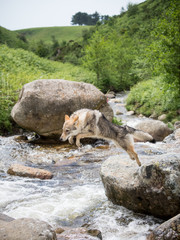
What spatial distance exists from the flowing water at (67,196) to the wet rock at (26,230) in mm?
1573

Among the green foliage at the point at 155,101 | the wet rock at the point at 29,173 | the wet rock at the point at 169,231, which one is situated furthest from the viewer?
the green foliage at the point at 155,101

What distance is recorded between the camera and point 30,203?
623 cm

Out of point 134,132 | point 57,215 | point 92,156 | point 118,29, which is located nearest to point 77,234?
point 57,215

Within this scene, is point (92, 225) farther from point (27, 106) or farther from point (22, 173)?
point (27, 106)

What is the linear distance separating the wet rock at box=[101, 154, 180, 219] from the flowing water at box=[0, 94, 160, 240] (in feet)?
0.88

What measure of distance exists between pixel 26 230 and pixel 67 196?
3.22 metres

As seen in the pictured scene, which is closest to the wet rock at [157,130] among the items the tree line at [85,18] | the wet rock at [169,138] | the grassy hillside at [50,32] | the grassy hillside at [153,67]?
the wet rock at [169,138]

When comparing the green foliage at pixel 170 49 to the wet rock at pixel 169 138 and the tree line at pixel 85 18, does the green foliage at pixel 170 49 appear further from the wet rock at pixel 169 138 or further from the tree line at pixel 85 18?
the tree line at pixel 85 18

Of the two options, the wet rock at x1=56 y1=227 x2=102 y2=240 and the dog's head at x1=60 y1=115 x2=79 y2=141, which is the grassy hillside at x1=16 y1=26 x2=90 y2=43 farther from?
the wet rock at x1=56 y1=227 x2=102 y2=240

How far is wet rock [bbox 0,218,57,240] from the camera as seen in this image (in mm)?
3404

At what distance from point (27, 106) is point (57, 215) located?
7.08 metres

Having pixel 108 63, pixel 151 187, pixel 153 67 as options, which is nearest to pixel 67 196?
pixel 151 187

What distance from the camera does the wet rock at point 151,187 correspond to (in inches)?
189

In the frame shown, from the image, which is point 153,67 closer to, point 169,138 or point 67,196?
point 169,138
